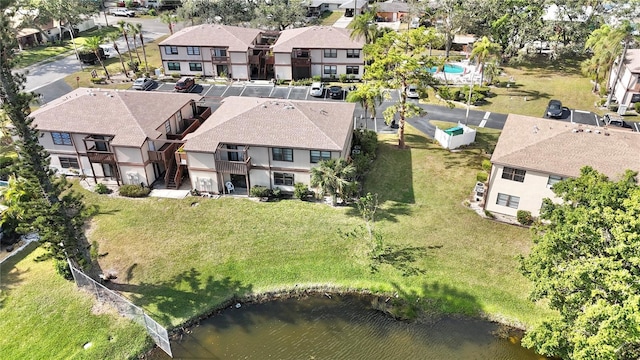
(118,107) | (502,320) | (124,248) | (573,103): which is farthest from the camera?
(573,103)

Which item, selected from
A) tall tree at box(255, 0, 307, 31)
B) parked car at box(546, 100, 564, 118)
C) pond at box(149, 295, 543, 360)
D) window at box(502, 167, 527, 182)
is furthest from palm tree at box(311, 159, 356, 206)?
tall tree at box(255, 0, 307, 31)

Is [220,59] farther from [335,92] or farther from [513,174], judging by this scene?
[513,174]

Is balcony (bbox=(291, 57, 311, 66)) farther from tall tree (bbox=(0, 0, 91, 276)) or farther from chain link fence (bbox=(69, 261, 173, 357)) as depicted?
chain link fence (bbox=(69, 261, 173, 357))

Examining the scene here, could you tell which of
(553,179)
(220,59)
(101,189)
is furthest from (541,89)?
(101,189)

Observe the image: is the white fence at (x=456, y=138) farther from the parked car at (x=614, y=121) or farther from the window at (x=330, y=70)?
the window at (x=330, y=70)

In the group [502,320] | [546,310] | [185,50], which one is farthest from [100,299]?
[185,50]

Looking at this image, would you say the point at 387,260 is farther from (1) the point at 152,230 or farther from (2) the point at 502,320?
(1) the point at 152,230
